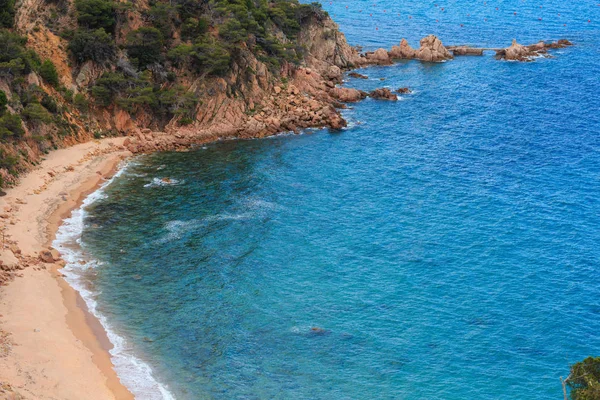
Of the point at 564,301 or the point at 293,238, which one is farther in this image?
the point at 293,238

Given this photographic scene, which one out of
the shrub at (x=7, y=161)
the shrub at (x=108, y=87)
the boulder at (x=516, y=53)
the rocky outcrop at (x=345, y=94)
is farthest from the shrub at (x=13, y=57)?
the boulder at (x=516, y=53)

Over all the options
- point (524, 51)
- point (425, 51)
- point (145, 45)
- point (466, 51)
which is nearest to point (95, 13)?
point (145, 45)

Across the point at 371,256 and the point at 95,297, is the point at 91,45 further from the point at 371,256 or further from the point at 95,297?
the point at 371,256

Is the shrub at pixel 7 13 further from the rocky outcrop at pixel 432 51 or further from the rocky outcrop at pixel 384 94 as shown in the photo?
the rocky outcrop at pixel 432 51

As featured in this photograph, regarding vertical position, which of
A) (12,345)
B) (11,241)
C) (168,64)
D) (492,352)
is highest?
(168,64)

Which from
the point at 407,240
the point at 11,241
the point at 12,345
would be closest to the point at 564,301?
the point at 407,240

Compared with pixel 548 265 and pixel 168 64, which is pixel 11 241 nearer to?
pixel 168 64
